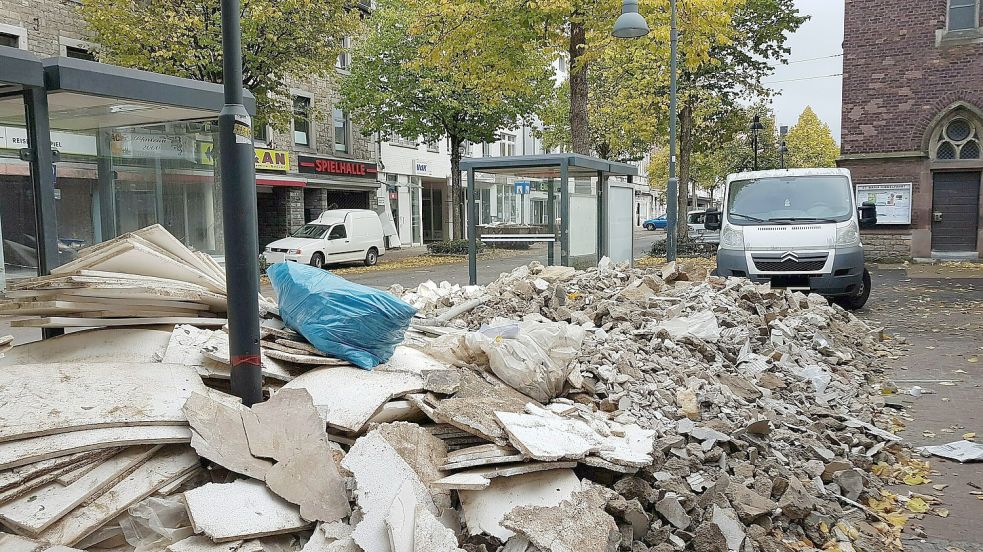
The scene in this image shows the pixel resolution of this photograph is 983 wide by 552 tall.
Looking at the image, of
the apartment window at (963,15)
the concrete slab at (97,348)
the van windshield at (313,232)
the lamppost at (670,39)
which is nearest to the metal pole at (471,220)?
the lamppost at (670,39)

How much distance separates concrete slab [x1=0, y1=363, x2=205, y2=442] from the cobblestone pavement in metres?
4.06

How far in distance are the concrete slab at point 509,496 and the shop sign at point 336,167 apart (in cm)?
2790

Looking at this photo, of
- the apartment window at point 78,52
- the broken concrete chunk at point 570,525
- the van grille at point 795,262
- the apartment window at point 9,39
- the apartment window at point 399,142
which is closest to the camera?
the broken concrete chunk at point 570,525

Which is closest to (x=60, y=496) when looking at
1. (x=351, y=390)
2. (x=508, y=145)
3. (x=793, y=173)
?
(x=351, y=390)

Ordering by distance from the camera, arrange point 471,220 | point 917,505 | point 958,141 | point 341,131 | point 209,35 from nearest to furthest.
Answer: point 917,505 → point 471,220 → point 209,35 → point 958,141 → point 341,131

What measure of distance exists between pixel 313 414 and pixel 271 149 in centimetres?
2600

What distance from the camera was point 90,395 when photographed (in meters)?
3.95

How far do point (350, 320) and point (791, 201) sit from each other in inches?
398

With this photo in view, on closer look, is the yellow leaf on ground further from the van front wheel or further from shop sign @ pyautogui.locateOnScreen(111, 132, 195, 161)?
the van front wheel

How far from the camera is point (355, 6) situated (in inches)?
910

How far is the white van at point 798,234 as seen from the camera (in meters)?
11.9

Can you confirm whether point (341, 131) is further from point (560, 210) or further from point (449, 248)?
point (560, 210)

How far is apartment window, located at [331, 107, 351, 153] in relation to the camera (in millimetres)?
33312

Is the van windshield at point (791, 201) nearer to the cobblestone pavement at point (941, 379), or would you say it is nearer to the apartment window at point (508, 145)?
the cobblestone pavement at point (941, 379)
